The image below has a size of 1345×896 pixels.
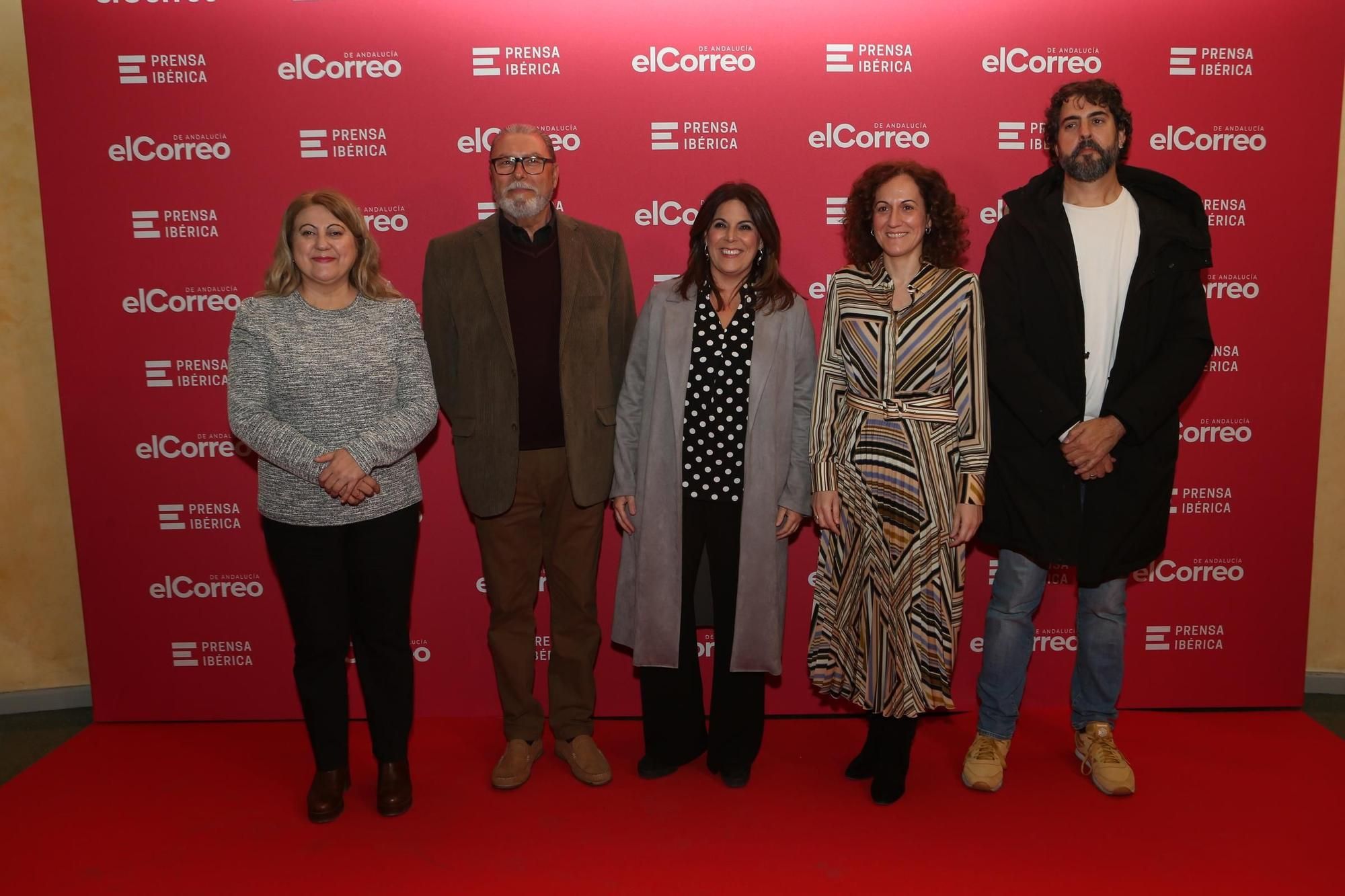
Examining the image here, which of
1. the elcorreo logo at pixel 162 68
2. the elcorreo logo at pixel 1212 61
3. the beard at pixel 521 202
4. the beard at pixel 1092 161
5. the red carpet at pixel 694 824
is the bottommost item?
the red carpet at pixel 694 824

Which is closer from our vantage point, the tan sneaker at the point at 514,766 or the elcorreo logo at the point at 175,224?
the tan sneaker at the point at 514,766

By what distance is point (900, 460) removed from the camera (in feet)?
9.28

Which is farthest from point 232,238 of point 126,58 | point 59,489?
point 59,489

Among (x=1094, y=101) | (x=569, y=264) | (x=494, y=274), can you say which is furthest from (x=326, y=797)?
(x=1094, y=101)

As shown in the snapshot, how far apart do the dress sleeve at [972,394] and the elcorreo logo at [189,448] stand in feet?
8.79

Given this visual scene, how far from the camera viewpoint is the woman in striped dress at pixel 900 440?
2.82 m

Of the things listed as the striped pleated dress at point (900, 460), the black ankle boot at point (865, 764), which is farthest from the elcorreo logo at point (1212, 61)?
the black ankle boot at point (865, 764)

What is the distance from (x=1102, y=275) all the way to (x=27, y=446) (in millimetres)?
4161

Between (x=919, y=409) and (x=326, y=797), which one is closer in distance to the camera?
(x=919, y=409)

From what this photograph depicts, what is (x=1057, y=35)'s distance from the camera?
3494mm

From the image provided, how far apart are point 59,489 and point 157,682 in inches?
36.5

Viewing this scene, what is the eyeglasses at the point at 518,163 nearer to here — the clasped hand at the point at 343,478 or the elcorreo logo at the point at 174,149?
the clasped hand at the point at 343,478

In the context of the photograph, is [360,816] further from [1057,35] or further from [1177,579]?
[1057,35]

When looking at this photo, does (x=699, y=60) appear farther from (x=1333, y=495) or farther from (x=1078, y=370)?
(x=1333, y=495)
